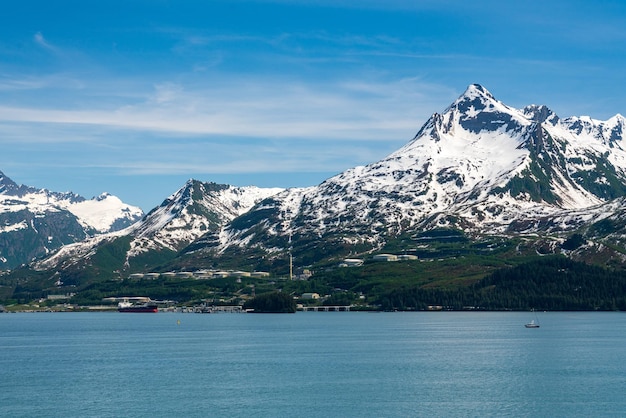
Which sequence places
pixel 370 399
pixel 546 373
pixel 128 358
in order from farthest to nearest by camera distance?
pixel 128 358
pixel 546 373
pixel 370 399

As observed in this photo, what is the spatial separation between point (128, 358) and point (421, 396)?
77.0m

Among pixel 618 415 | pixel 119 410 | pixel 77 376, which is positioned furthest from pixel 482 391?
pixel 77 376

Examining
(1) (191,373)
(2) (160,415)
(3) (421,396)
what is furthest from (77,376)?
(3) (421,396)

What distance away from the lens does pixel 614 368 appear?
541 ft

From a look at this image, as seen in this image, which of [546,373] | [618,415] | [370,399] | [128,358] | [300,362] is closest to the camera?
[618,415]

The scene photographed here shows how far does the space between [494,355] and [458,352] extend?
9501 mm

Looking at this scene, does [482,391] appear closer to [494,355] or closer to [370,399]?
[370,399]

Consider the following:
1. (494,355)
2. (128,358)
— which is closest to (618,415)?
(494,355)

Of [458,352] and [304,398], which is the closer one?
[304,398]

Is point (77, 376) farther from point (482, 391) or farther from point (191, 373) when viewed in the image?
point (482, 391)

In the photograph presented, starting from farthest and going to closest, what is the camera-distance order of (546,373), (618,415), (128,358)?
1. (128,358)
2. (546,373)
3. (618,415)

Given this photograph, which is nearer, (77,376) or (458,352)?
(77,376)

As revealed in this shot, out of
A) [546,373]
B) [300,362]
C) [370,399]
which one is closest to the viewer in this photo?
[370,399]

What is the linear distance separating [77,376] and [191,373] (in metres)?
18.2
